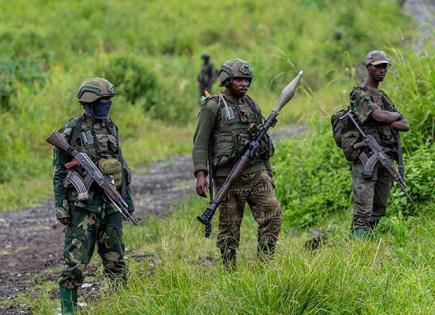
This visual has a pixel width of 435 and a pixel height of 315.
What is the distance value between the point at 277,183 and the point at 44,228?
2752mm

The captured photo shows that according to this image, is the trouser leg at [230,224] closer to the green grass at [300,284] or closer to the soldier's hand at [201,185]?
the soldier's hand at [201,185]

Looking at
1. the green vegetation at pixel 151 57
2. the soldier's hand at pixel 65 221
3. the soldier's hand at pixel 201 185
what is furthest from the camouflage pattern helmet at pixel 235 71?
the green vegetation at pixel 151 57

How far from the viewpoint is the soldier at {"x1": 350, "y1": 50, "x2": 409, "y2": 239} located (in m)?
6.12

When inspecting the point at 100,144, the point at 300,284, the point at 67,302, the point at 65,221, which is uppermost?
the point at 100,144

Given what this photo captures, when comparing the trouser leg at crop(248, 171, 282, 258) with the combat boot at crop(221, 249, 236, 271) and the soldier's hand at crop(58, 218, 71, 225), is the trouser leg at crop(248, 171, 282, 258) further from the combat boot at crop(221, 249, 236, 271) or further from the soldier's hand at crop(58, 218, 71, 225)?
the soldier's hand at crop(58, 218, 71, 225)

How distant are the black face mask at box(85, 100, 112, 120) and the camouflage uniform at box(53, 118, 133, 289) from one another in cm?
6

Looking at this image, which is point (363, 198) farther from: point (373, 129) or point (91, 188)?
point (91, 188)

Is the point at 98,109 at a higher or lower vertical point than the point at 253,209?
higher

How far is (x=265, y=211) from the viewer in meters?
5.84

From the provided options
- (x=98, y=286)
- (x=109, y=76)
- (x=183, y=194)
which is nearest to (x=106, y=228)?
(x=98, y=286)

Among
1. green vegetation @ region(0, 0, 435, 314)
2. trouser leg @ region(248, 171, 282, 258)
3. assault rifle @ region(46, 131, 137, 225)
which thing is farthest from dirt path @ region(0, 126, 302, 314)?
trouser leg @ region(248, 171, 282, 258)

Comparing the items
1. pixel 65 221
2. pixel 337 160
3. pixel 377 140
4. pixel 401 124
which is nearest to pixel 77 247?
pixel 65 221

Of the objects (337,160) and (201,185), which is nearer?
(201,185)

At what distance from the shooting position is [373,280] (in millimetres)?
4816
